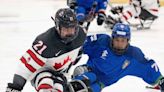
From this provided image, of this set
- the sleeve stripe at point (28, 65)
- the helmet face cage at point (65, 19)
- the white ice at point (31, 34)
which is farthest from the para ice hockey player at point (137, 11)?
the sleeve stripe at point (28, 65)

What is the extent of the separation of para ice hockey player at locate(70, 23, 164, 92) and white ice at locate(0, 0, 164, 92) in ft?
1.30

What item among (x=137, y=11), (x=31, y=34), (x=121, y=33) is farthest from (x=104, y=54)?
(x=137, y=11)

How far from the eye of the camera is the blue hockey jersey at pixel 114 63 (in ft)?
10.7

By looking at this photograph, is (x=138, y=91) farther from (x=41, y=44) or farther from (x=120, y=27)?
(x=41, y=44)

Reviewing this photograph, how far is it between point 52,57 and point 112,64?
55cm

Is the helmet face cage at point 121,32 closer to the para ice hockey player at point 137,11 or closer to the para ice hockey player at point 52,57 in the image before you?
the para ice hockey player at point 52,57

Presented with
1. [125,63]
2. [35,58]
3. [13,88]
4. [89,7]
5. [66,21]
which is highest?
[66,21]

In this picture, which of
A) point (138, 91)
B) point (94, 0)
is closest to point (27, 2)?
point (94, 0)

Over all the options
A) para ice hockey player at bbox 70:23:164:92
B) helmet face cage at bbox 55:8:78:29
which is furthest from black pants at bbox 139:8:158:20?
helmet face cage at bbox 55:8:78:29

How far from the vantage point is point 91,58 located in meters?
3.38

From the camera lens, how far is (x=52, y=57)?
9.48ft

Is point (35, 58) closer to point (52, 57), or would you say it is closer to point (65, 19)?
point (52, 57)

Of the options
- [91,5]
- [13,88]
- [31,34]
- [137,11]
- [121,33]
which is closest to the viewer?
[13,88]

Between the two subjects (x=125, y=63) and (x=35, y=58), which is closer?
(x=35, y=58)
